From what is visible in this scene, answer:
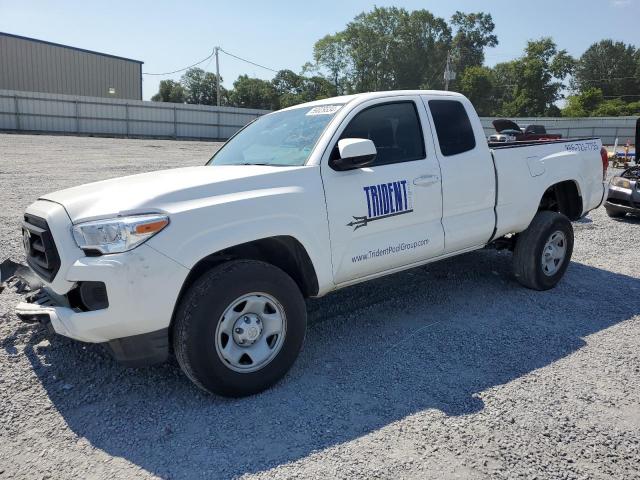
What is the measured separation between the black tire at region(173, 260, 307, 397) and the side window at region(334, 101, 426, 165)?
131 centimetres

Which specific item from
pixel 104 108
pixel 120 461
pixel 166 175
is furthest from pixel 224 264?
pixel 104 108

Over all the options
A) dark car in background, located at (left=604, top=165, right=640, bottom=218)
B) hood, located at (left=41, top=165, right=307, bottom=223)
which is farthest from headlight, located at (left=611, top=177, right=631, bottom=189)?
hood, located at (left=41, top=165, right=307, bottom=223)

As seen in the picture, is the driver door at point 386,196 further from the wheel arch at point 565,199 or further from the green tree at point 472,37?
the green tree at point 472,37

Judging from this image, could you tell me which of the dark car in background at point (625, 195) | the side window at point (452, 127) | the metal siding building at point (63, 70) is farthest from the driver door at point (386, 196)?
the metal siding building at point (63, 70)

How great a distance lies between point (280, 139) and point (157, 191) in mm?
1369

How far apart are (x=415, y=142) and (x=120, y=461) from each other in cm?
318

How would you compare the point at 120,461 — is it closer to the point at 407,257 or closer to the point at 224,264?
the point at 224,264

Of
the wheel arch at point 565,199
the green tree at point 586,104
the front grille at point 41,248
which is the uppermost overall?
the green tree at point 586,104

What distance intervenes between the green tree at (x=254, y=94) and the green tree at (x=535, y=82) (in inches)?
1345

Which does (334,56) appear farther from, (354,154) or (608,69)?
(354,154)

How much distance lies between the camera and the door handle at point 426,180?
4.16 metres

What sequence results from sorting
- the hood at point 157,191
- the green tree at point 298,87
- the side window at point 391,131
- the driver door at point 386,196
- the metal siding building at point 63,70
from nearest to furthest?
the hood at point 157,191 → the driver door at point 386,196 → the side window at point 391,131 → the metal siding building at point 63,70 → the green tree at point 298,87

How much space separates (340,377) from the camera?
3.60m

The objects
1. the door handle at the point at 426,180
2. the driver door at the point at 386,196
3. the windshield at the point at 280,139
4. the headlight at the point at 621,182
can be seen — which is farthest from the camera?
the headlight at the point at 621,182
